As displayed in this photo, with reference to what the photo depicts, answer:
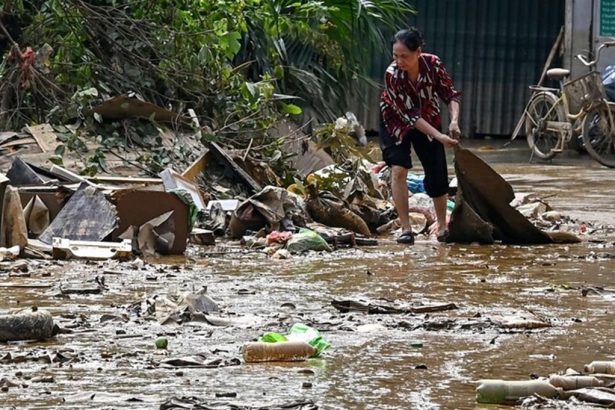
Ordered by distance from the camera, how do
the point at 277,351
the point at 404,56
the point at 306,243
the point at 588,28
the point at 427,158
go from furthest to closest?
the point at 588,28 → the point at 427,158 → the point at 404,56 → the point at 306,243 → the point at 277,351

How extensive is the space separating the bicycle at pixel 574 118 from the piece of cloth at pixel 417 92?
6.38 metres

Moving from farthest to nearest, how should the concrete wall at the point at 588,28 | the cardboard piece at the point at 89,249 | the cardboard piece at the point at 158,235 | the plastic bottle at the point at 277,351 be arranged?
the concrete wall at the point at 588,28 → the cardboard piece at the point at 158,235 → the cardboard piece at the point at 89,249 → the plastic bottle at the point at 277,351

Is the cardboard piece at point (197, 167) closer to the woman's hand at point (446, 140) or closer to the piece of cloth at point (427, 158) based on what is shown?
the piece of cloth at point (427, 158)

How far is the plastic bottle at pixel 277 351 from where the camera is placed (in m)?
4.56

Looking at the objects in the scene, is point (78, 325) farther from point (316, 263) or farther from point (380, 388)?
point (316, 263)

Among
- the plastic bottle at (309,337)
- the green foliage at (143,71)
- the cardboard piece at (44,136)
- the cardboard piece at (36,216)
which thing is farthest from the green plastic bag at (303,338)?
the cardboard piece at (44,136)

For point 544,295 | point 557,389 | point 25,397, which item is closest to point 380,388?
point 557,389

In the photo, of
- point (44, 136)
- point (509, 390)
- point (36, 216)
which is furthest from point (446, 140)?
point (509, 390)

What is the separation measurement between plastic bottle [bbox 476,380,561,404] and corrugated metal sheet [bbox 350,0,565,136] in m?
14.4

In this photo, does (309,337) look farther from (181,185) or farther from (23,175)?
(181,185)

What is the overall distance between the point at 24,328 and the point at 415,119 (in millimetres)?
4136

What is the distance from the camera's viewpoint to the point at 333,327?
5.23 metres

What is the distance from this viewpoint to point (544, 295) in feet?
20.2

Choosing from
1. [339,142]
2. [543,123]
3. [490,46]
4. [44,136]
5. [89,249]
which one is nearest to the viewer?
[89,249]
